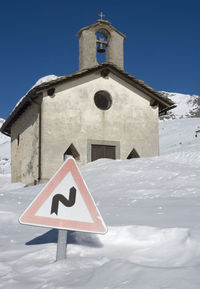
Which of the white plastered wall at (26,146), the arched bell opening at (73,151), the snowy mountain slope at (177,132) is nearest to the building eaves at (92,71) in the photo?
the white plastered wall at (26,146)

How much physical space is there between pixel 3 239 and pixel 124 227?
1408 millimetres

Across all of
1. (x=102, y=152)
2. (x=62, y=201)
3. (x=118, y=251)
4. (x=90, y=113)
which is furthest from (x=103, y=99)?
(x=62, y=201)

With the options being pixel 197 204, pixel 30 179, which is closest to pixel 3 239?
pixel 197 204

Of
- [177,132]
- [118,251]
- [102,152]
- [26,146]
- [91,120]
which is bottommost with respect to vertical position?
[118,251]

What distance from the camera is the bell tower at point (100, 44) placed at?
15.8 metres

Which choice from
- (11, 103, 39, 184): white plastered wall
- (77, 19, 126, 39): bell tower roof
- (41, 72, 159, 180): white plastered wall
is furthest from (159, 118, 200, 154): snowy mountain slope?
(77, 19, 126, 39): bell tower roof

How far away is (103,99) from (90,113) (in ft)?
4.23

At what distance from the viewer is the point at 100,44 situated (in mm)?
16109

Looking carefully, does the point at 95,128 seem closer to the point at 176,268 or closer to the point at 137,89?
the point at 137,89

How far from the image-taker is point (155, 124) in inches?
674

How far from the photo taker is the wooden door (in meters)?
15.5

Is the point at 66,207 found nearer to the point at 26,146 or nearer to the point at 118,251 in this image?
the point at 118,251

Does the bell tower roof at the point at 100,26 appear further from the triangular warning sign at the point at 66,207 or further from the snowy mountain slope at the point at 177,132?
the snowy mountain slope at the point at 177,132

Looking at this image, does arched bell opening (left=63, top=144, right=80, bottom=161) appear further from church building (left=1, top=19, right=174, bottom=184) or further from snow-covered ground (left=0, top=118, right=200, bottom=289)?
snow-covered ground (left=0, top=118, right=200, bottom=289)
